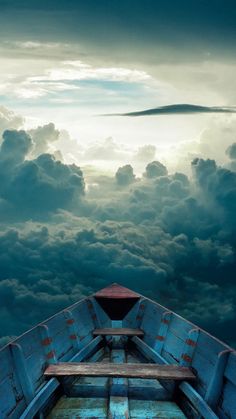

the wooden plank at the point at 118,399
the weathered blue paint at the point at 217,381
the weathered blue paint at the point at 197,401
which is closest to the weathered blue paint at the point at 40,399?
the wooden plank at the point at 118,399

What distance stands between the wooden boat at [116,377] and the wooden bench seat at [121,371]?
0.02 m

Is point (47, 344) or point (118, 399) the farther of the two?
point (47, 344)

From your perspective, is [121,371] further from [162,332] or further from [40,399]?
[162,332]

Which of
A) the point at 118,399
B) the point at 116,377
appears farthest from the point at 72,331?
the point at 118,399

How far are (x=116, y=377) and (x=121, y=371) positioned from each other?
414 mm

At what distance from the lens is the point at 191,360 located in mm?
7730

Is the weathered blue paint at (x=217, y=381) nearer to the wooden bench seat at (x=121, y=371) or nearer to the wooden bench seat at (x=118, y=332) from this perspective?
the wooden bench seat at (x=121, y=371)

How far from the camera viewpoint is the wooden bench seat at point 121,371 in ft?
23.2

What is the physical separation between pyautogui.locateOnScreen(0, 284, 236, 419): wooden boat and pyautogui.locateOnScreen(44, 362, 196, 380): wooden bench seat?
0.02m

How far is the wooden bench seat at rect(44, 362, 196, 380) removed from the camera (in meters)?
7.08

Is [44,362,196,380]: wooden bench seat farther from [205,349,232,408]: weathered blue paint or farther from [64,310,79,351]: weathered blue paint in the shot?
[64,310,79,351]: weathered blue paint

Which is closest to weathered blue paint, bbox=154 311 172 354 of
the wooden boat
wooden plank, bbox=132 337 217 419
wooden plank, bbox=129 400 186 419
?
the wooden boat

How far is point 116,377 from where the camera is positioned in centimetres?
753

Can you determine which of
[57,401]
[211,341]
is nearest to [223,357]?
[211,341]
